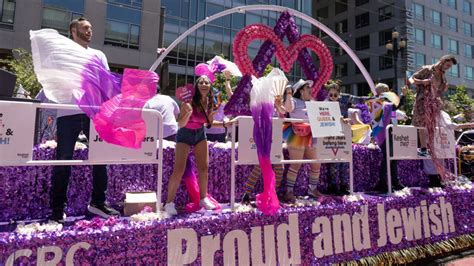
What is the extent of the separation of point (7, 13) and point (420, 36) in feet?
126

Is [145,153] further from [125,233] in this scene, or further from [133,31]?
[133,31]

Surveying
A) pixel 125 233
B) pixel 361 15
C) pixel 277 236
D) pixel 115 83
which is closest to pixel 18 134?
pixel 115 83

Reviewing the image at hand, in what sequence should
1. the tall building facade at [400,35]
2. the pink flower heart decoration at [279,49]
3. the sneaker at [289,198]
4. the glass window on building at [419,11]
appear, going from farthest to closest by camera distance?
the glass window on building at [419,11] < the tall building facade at [400,35] < the pink flower heart decoration at [279,49] < the sneaker at [289,198]

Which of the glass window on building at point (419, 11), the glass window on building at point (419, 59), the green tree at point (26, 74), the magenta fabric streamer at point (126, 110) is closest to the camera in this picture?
the magenta fabric streamer at point (126, 110)

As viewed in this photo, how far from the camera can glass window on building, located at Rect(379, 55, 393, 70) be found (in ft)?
122

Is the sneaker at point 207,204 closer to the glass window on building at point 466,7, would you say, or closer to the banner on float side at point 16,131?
the banner on float side at point 16,131

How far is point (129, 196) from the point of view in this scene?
3395 millimetres

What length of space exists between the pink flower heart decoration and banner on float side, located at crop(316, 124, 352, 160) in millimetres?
2250

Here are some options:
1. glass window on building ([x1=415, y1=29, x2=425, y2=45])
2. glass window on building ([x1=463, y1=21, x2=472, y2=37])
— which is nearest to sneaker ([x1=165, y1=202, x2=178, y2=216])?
glass window on building ([x1=415, y1=29, x2=425, y2=45])

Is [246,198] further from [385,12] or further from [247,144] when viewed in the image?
[385,12]

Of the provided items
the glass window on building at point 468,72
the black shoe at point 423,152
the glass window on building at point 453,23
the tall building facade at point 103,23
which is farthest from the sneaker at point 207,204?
the glass window on building at point 468,72

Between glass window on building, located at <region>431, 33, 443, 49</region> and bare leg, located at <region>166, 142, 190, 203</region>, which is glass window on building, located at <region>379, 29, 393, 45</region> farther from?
bare leg, located at <region>166, 142, 190, 203</region>

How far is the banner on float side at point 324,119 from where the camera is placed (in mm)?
3920

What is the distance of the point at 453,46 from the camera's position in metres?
41.9
